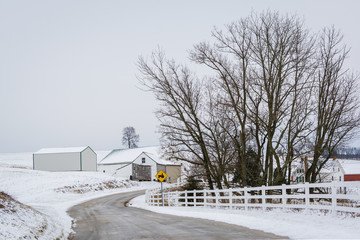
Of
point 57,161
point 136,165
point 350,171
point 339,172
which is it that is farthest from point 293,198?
point 57,161

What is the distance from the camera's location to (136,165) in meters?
79.2

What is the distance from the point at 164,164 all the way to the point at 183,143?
5707cm

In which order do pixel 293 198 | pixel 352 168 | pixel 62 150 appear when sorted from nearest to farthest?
pixel 293 198 < pixel 352 168 < pixel 62 150

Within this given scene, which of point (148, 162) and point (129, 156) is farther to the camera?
point (129, 156)

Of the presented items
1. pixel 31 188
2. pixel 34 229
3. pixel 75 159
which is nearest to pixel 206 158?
pixel 34 229

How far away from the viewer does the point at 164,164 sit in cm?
8412

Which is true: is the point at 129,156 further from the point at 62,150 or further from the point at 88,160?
the point at 62,150

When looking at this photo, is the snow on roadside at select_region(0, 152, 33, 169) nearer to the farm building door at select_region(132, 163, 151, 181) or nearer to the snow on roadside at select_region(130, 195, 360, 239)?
the farm building door at select_region(132, 163, 151, 181)

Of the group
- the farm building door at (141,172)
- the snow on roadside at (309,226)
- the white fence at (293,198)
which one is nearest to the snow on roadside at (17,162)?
the farm building door at (141,172)

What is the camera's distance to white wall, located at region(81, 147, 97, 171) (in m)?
74.3

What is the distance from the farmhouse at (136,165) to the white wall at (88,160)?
17.3 feet

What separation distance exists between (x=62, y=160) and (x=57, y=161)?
1.09 metres

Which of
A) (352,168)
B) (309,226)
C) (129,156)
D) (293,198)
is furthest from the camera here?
(129,156)

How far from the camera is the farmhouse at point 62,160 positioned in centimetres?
7350
